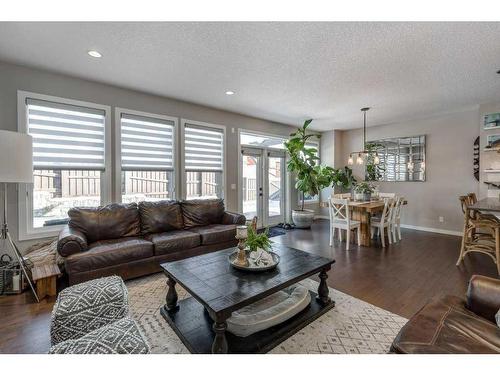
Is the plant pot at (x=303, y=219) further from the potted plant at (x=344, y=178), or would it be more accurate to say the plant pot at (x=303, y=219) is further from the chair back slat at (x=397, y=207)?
the chair back slat at (x=397, y=207)

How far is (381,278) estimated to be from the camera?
299cm

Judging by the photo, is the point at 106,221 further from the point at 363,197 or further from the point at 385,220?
the point at 385,220

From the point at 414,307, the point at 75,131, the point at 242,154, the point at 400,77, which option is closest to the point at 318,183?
the point at 242,154

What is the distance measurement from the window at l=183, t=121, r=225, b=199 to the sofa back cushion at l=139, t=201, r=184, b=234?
2.61 ft

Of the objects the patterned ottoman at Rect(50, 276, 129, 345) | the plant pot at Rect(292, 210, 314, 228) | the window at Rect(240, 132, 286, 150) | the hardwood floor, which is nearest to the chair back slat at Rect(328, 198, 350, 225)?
the hardwood floor

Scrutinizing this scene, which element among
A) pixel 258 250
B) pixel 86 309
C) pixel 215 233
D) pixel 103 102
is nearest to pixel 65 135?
pixel 103 102

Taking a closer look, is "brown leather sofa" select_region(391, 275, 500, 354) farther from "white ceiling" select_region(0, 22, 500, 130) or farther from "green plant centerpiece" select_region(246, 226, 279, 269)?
"white ceiling" select_region(0, 22, 500, 130)

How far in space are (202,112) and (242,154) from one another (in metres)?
1.35

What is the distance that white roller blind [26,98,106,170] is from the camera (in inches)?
126

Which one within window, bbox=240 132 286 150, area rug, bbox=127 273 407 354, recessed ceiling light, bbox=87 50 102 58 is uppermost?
recessed ceiling light, bbox=87 50 102 58

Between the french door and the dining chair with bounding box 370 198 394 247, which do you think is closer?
the dining chair with bounding box 370 198 394 247

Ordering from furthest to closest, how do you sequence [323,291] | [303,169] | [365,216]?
[303,169] → [365,216] → [323,291]

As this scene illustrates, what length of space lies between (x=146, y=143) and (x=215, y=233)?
205 centimetres

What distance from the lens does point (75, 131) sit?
348 cm
